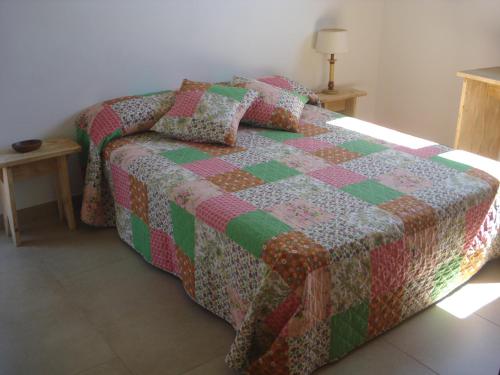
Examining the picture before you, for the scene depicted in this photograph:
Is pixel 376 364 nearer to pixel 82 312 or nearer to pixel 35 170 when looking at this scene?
pixel 82 312

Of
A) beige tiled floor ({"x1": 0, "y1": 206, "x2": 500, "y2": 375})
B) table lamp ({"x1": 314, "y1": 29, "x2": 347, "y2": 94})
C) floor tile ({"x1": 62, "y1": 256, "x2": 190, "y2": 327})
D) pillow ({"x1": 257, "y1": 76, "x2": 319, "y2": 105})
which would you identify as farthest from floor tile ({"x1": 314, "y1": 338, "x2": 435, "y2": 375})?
table lamp ({"x1": 314, "y1": 29, "x2": 347, "y2": 94})

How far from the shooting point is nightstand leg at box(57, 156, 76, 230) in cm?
293

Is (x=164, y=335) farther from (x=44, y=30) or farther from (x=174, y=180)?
(x=44, y=30)

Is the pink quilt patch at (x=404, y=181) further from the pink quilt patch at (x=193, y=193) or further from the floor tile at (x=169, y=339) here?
the floor tile at (x=169, y=339)

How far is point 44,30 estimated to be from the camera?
2916 millimetres

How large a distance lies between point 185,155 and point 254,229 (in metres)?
0.88

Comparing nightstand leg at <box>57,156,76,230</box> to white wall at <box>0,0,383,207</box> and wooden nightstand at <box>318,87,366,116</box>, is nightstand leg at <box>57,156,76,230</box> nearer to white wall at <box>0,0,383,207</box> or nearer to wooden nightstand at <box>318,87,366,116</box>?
white wall at <box>0,0,383,207</box>

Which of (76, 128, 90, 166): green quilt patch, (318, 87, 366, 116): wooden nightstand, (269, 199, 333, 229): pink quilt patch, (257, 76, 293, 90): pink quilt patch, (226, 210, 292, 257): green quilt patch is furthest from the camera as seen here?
(318, 87, 366, 116): wooden nightstand

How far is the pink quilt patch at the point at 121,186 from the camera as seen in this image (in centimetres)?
276

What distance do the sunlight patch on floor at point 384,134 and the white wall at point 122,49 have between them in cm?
87

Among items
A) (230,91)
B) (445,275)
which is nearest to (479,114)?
(445,275)

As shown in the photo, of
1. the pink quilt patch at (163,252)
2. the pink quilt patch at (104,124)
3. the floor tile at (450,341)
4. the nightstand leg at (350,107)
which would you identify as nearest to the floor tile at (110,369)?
the pink quilt patch at (163,252)

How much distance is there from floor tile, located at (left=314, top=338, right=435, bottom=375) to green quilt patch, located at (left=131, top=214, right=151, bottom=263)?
3.54 feet

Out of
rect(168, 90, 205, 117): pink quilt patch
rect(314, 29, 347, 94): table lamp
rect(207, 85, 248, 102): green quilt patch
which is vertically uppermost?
rect(314, 29, 347, 94): table lamp
